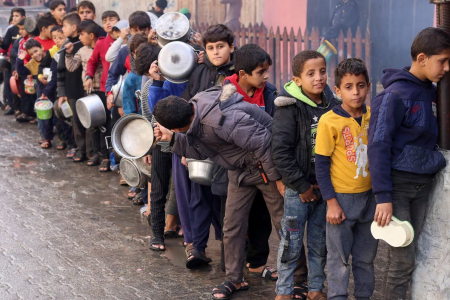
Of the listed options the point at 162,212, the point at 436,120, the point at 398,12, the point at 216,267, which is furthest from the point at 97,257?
the point at 398,12

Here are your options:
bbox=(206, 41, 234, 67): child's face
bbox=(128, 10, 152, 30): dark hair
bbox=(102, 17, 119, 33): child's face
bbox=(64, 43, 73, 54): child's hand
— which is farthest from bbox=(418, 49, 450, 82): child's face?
bbox=(64, 43, 73, 54): child's hand

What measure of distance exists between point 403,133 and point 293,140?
0.75m

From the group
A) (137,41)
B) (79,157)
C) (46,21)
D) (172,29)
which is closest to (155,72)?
(172,29)

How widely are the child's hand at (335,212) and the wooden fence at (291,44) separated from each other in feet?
21.1

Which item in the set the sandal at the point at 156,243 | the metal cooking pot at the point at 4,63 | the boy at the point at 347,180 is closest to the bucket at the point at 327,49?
the sandal at the point at 156,243

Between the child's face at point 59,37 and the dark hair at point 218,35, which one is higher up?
the child's face at point 59,37

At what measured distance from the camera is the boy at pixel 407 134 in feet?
12.4

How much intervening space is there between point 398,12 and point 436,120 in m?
7.63

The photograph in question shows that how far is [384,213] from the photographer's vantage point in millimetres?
3820

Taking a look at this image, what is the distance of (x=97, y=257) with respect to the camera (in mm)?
5648

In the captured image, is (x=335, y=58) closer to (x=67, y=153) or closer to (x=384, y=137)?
(x=67, y=153)

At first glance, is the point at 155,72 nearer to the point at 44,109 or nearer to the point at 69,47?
the point at 69,47

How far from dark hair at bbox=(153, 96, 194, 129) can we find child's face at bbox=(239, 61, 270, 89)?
522 millimetres

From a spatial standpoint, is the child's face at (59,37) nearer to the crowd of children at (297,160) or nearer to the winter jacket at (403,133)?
the crowd of children at (297,160)
